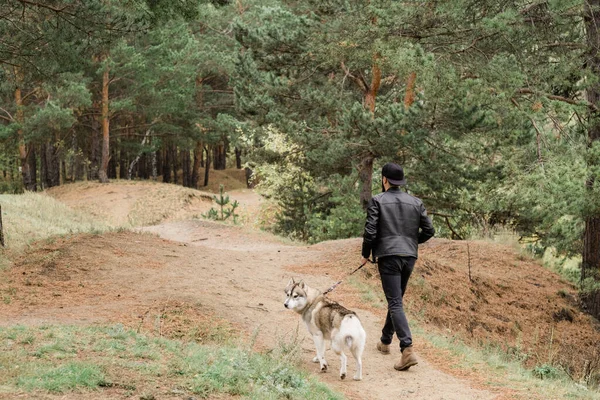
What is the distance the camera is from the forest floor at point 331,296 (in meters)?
7.21

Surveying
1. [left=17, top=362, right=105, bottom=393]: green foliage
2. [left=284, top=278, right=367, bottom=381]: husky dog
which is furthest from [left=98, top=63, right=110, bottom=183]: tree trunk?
[left=17, top=362, right=105, bottom=393]: green foliage

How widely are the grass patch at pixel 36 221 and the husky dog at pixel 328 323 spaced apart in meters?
8.32

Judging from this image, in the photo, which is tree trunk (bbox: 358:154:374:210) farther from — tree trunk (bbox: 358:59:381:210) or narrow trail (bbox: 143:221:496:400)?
narrow trail (bbox: 143:221:496:400)

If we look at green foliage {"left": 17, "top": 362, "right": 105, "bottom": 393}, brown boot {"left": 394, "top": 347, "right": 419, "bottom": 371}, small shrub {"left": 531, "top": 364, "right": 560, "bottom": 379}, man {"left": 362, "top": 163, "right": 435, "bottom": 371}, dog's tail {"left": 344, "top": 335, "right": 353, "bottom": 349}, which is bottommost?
small shrub {"left": 531, "top": 364, "right": 560, "bottom": 379}

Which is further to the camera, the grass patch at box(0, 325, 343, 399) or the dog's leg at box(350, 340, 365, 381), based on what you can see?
the dog's leg at box(350, 340, 365, 381)

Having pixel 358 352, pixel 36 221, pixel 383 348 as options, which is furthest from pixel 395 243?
pixel 36 221

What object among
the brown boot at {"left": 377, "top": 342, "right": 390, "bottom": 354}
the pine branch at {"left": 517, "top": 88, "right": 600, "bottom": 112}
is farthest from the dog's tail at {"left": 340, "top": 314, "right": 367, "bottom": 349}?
the pine branch at {"left": 517, "top": 88, "right": 600, "bottom": 112}

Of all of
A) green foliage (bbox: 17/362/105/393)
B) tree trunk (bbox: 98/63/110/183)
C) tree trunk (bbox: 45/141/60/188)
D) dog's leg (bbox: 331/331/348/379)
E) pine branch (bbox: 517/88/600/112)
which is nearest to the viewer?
green foliage (bbox: 17/362/105/393)

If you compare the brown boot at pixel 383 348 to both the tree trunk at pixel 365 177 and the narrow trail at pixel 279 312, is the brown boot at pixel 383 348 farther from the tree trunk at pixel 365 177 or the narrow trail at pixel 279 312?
the tree trunk at pixel 365 177

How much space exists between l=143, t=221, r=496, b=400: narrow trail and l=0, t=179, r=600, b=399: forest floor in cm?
3

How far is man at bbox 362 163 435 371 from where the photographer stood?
6930 mm

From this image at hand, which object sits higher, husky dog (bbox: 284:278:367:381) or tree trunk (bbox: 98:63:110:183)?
tree trunk (bbox: 98:63:110:183)

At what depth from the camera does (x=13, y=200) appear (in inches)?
909

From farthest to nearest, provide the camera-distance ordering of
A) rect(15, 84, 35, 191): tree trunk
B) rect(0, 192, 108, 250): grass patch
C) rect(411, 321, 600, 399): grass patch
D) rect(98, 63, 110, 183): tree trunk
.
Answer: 1. rect(98, 63, 110, 183): tree trunk
2. rect(15, 84, 35, 191): tree trunk
3. rect(0, 192, 108, 250): grass patch
4. rect(411, 321, 600, 399): grass patch
